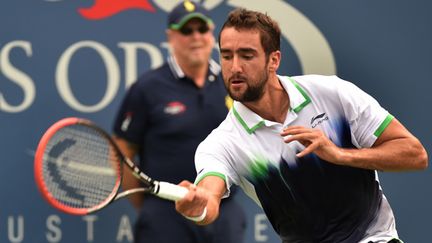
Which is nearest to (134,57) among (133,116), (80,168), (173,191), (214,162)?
(133,116)

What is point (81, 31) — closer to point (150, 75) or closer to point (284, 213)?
point (150, 75)

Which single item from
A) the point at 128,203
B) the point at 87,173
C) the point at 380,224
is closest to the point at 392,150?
the point at 380,224

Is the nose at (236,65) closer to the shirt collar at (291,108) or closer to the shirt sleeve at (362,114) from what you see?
the shirt collar at (291,108)

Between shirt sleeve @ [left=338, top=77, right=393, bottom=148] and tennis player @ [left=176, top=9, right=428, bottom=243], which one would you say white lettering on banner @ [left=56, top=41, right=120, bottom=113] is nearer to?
tennis player @ [left=176, top=9, right=428, bottom=243]

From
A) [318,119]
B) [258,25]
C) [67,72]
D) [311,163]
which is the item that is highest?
[258,25]

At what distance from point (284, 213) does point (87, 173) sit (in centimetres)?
91

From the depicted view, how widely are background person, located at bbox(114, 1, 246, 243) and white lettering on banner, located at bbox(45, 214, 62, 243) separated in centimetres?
57

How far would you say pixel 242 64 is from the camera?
5402 mm

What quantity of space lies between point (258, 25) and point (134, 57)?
245 cm

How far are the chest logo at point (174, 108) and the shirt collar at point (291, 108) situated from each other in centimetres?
184

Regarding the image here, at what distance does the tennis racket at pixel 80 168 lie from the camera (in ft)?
17.2

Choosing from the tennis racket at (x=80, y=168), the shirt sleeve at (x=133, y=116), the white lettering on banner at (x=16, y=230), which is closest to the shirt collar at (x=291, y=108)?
the tennis racket at (x=80, y=168)

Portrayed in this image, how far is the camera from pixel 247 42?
543cm

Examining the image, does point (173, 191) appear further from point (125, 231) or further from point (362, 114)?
point (125, 231)
